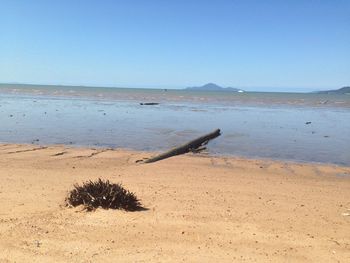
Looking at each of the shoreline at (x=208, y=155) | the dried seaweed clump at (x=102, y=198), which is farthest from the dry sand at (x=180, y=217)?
the shoreline at (x=208, y=155)

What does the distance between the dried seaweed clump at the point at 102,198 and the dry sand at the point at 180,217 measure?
191 millimetres

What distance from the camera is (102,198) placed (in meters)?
6.79

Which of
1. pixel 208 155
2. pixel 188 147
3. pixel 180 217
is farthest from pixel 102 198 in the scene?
pixel 188 147

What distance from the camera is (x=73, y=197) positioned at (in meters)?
6.96

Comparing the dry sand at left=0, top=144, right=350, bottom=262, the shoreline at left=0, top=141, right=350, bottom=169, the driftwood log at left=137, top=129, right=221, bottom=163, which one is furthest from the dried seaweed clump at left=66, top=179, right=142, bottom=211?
the shoreline at left=0, top=141, right=350, bottom=169

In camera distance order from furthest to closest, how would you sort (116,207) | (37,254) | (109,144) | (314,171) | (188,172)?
(109,144) < (314,171) < (188,172) < (116,207) < (37,254)

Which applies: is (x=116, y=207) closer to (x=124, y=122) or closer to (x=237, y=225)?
(x=237, y=225)

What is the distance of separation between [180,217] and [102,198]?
122 cm

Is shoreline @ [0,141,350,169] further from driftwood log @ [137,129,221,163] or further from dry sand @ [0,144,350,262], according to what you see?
dry sand @ [0,144,350,262]

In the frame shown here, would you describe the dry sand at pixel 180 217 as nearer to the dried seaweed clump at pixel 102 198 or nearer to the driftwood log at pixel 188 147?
the dried seaweed clump at pixel 102 198

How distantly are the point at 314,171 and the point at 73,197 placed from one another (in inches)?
269

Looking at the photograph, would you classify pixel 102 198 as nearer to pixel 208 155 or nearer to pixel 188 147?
pixel 208 155

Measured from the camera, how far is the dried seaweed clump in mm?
6758

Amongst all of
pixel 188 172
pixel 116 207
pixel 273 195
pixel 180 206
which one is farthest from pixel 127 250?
pixel 188 172
